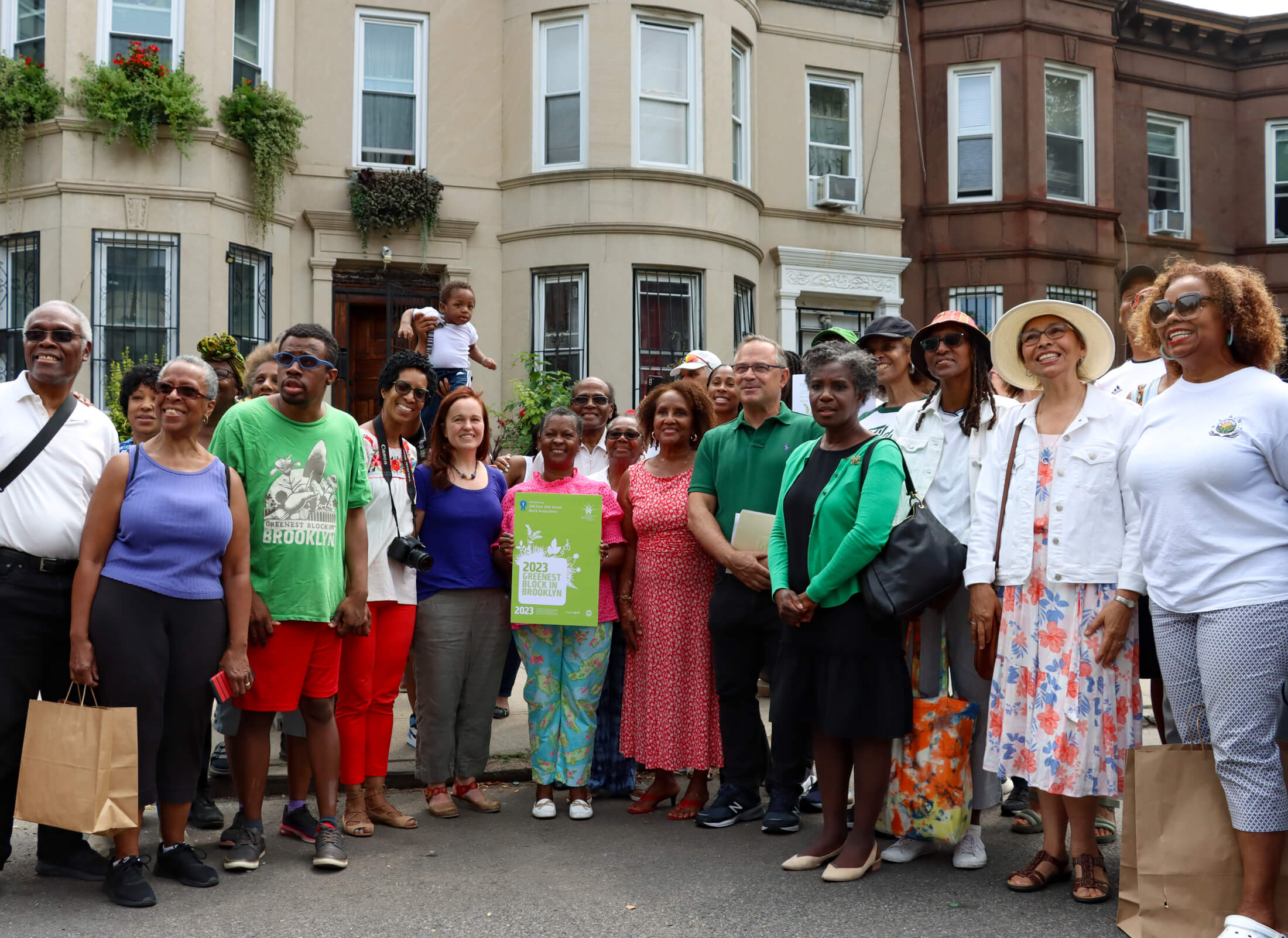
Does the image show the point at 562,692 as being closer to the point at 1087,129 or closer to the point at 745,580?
the point at 745,580

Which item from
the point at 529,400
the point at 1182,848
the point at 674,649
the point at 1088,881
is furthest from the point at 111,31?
the point at 1182,848

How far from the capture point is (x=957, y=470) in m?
5.22

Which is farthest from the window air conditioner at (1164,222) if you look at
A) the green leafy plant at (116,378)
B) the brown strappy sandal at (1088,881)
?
the brown strappy sandal at (1088,881)

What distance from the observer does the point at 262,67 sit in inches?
563

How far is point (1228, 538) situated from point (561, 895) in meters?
2.89

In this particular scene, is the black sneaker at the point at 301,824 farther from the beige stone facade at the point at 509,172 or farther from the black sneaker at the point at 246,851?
the beige stone facade at the point at 509,172

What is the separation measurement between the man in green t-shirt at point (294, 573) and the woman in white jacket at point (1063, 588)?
2791mm

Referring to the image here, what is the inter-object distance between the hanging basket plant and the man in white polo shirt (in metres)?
9.95

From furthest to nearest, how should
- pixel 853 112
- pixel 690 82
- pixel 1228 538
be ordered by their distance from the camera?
1. pixel 853 112
2. pixel 690 82
3. pixel 1228 538

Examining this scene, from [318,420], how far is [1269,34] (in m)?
19.4

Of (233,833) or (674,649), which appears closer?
(233,833)

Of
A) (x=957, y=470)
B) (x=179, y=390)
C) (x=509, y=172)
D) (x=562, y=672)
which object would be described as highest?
(x=509, y=172)

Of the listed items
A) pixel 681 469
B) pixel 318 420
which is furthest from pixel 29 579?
pixel 681 469

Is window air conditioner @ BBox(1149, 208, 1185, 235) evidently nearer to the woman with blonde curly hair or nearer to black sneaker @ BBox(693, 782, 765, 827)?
the woman with blonde curly hair
